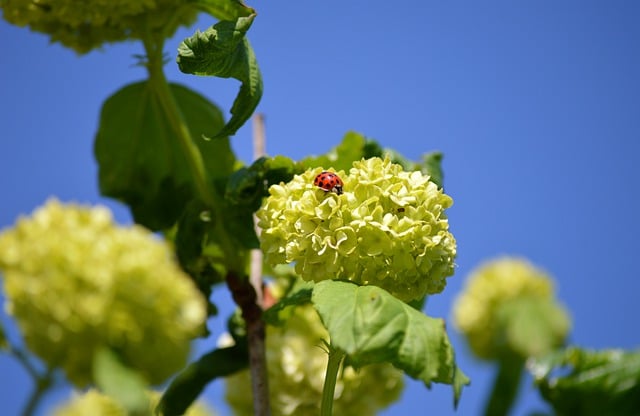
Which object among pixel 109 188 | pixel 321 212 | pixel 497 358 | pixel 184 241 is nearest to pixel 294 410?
pixel 184 241

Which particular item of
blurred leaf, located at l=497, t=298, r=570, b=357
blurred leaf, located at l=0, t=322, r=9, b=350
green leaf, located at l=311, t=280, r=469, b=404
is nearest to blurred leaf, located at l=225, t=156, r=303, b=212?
green leaf, located at l=311, t=280, r=469, b=404

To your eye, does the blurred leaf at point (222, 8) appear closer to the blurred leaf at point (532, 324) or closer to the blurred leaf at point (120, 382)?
the blurred leaf at point (120, 382)

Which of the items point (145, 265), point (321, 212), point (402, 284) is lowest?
point (402, 284)

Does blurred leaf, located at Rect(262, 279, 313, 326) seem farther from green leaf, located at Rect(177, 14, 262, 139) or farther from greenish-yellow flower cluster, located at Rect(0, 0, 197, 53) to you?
greenish-yellow flower cluster, located at Rect(0, 0, 197, 53)

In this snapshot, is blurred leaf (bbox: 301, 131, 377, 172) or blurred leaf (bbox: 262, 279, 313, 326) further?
blurred leaf (bbox: 301, 131, 377, 172)

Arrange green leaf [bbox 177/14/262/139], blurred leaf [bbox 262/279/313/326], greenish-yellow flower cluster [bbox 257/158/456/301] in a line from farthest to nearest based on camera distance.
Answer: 1. blurred leaf [bbox 262/279/313/326]
2. green leaf [bbox 177/14/262/139]
3. greenish-yellow flower cluster [bbox 257/158/456/301]

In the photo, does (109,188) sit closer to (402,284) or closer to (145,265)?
(145,265)
